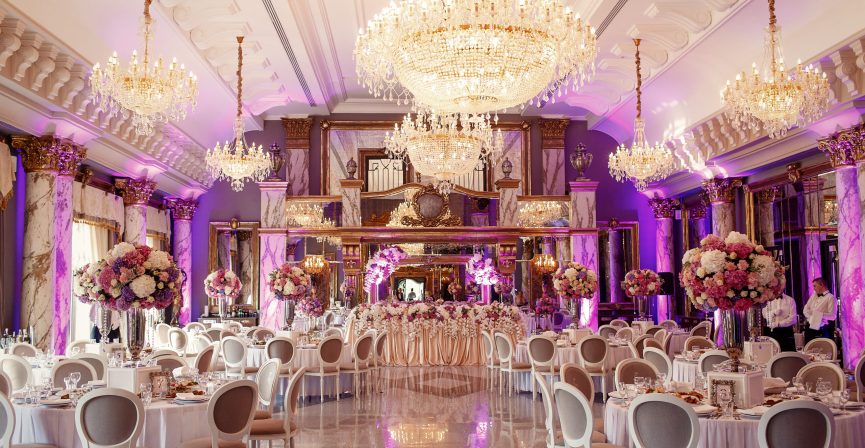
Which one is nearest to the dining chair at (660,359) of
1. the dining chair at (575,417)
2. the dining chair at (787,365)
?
the dining chair at (787,365)

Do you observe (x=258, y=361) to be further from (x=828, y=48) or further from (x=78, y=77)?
(x=828, y=48)

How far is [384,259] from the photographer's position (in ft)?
51.1

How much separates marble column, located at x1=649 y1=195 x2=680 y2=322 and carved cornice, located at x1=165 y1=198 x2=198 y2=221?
9.98 m

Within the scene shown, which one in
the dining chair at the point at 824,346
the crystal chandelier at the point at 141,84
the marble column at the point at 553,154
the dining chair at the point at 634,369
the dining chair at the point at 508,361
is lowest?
the dining chair at the point at 508,361

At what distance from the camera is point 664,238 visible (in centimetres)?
1708

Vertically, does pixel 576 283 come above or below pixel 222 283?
below

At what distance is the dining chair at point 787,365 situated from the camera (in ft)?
24.0

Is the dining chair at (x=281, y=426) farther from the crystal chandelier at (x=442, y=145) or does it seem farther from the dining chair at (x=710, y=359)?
the crystal chandelier at (x=442, y=145)

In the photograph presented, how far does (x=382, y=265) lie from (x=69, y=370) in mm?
8992

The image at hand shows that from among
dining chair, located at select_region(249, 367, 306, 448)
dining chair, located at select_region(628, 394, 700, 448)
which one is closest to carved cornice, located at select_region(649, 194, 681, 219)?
dining chair, located at select_region(249, 367, 306, 448)

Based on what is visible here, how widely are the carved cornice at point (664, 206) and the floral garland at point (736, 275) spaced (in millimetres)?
11659

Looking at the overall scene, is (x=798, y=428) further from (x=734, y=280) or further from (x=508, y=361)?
(x=508, y=361)

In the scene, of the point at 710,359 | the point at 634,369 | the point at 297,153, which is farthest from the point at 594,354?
the point at 297,153

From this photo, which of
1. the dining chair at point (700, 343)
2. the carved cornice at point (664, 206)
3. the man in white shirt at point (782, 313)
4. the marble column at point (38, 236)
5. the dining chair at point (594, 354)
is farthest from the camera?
the carved cornice at point (664, 206)
